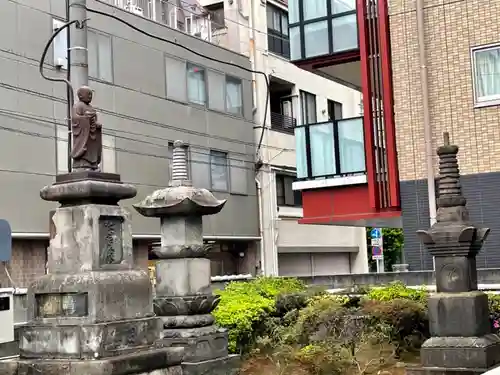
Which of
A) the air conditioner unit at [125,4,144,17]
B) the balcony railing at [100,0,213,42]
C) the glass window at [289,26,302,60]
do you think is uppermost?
the balcony railing at [100,0,213,42]

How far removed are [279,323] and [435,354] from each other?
4318mm

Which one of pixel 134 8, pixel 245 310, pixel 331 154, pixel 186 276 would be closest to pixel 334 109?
pixel 134 8

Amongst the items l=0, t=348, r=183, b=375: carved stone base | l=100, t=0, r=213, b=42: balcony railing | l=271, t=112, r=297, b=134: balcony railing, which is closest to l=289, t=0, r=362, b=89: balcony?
l=100, t=0, r=213, b=42: balcony railing

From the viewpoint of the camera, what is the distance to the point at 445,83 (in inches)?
696

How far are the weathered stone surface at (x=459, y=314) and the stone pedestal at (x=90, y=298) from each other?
4.79 m

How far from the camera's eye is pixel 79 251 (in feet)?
28.2

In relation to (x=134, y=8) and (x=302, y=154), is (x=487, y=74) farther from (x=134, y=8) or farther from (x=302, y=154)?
(x=134, y=8)

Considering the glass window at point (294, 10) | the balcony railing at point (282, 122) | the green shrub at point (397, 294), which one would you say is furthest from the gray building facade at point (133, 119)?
the green shrub at point (397, 294)

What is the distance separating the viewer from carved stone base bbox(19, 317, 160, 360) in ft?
27.0

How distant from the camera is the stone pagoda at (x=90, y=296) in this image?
8.28 meters

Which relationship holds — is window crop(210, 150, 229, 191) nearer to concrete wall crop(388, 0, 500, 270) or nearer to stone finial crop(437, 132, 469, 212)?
concrete wall crop(388, 0, 500, 270)

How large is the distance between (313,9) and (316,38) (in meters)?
0.83

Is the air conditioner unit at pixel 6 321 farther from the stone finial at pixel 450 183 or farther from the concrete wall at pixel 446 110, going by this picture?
the concrete wall at pixel 446 110

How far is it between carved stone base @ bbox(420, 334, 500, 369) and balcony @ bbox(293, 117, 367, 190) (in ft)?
25.2
